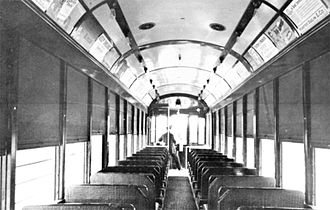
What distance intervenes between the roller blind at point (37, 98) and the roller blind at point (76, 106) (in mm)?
415

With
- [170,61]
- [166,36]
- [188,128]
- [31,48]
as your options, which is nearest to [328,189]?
[31,48]

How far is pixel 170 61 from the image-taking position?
9.12 meters

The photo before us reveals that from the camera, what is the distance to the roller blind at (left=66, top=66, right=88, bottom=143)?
175 inches

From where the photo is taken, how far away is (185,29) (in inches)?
244

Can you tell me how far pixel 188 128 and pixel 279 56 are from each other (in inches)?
473

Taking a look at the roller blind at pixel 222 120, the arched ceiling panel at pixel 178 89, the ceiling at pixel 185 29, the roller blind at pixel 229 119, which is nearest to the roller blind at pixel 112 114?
the ceiling at pixel 185 29

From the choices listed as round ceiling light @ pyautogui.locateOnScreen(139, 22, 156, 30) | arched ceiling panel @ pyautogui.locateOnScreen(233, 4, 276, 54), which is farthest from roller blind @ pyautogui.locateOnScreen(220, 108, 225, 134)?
round ceiling light @ pyautogui.locateOnScreen(139, 22, 156, 30)

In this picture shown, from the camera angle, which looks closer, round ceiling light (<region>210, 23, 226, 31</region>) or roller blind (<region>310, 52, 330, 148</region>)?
roller blind (<region>310, 52, 330, 148</region>)

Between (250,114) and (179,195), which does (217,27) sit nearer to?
(250,114)

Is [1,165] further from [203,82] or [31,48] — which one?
[203,82]

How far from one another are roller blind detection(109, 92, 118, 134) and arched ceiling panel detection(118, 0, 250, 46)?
1463mm

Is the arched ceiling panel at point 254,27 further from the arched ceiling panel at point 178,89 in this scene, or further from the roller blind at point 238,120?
the arched ceiling panel at point 178,89

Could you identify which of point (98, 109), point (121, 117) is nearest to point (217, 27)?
point (98, 109)

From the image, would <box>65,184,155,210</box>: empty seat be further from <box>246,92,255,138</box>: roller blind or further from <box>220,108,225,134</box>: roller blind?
<box>220,108,225,134</box>: roller blind
